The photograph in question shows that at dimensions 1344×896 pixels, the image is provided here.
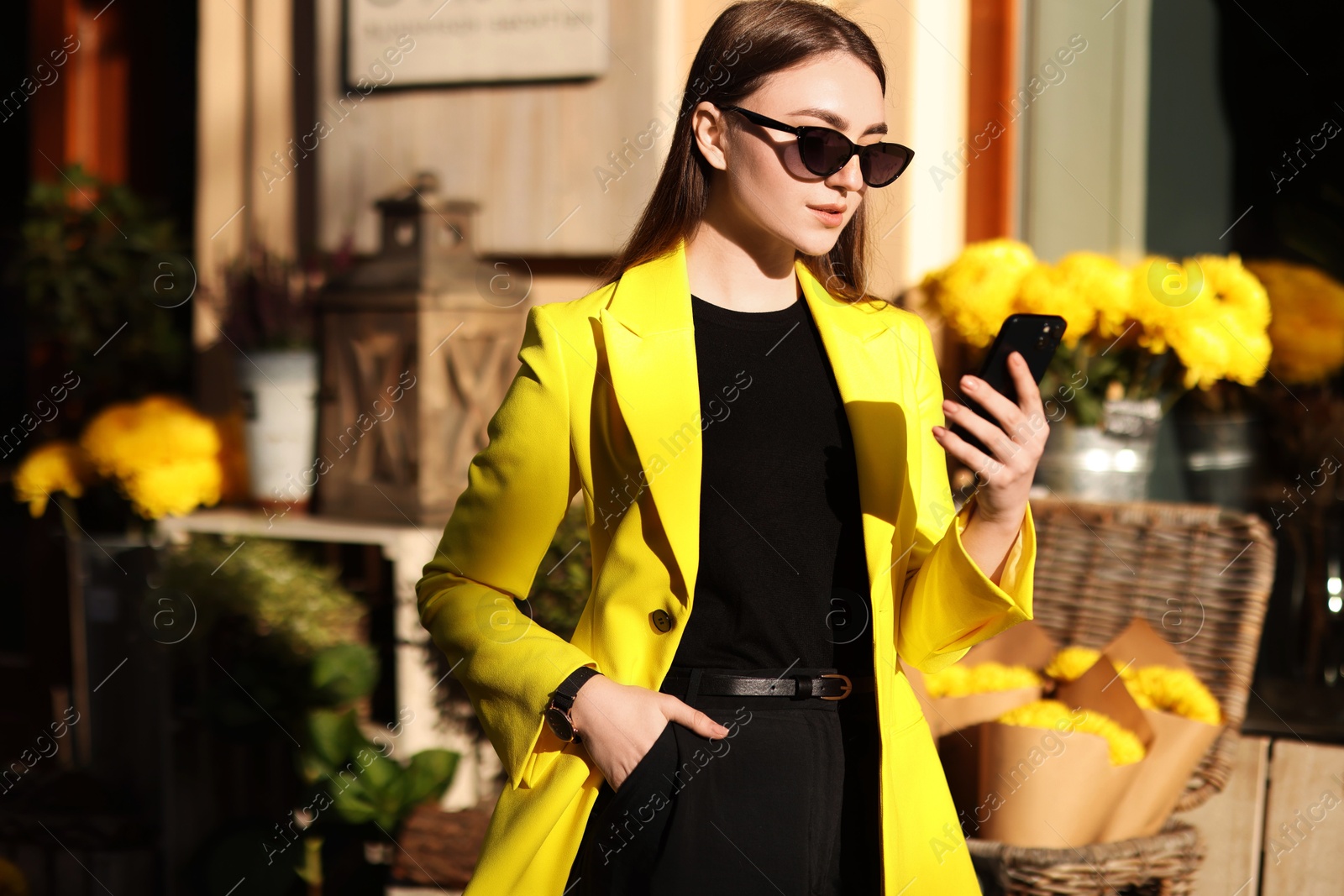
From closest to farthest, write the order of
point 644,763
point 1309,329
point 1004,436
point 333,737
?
point 1004,436 → point 644,763 → point 1309,329 → point 333,737

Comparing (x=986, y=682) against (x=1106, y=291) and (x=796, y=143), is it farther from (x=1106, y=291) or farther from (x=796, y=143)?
(x=796, y=143)

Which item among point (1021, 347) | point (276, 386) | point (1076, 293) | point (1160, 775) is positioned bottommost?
point (1160, 775)

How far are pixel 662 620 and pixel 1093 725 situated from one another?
1011 mm

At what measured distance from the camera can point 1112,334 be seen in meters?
2.63

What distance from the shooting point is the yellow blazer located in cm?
142

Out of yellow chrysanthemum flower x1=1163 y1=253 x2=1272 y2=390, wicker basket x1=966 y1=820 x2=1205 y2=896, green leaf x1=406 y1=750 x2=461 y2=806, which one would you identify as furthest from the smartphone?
green leaf x1=406 y1=750 x2=461 y2=806

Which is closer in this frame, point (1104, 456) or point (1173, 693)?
point (1173, 693)

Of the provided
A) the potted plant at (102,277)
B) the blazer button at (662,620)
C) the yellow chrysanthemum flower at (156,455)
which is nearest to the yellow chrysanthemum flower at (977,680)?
the blazer button at (662,620)

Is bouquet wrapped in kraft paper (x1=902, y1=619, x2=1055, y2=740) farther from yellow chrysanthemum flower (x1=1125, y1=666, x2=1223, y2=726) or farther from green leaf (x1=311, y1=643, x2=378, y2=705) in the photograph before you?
green leaf (x1=311, y1=643, x2=378, y2=705)

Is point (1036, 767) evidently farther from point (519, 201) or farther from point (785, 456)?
point (519, 201)

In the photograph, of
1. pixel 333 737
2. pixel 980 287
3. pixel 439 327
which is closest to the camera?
pixel 980 287

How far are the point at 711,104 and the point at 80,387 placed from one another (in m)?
3.29

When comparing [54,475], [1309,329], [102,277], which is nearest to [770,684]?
[1309,329]

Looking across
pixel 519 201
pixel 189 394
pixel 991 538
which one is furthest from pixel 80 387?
pixel 991 538
